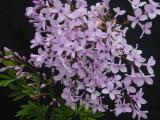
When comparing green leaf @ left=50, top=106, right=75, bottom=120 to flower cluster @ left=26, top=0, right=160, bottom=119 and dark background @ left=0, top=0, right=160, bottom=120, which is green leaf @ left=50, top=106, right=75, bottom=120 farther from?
dark background @ left=0, top=0, right=160, bottom=120

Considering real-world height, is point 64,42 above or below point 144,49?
below

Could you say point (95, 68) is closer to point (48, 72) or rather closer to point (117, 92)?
point (117, 92)

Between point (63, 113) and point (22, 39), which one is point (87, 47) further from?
point (22, 39)

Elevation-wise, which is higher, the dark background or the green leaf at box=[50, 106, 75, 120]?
the dark background

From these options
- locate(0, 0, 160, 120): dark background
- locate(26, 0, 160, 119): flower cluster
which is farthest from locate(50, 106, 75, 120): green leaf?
locate(0, 0, 160, 120): dark background

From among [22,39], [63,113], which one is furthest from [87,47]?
[22,39]

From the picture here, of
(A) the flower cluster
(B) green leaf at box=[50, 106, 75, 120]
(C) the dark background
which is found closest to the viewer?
(A) the flower cluster

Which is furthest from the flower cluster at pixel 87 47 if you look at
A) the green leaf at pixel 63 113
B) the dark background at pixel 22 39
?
the dark background at pixel 22 39

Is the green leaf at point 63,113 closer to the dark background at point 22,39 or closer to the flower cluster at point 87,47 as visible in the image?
the flower cluster at point 87,47

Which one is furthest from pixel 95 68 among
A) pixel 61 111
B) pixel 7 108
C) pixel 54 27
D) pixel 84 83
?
pixel 7 108
